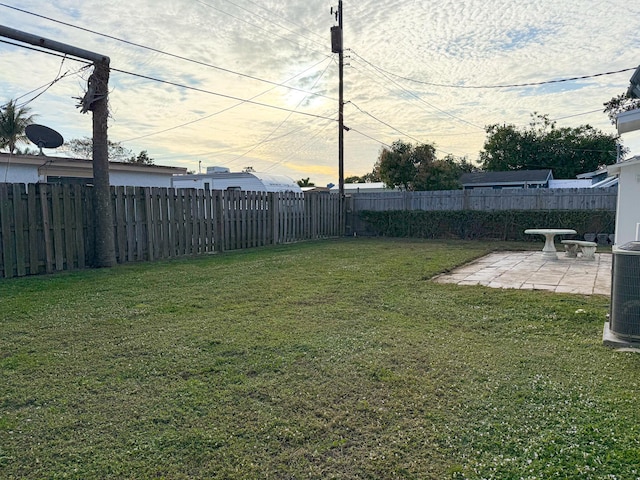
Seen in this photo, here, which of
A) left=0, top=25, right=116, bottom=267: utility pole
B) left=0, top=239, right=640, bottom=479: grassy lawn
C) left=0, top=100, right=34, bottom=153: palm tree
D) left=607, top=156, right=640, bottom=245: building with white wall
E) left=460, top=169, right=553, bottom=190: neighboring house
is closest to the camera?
left=0, top=239, right=640, bottom=479: grassy lawn

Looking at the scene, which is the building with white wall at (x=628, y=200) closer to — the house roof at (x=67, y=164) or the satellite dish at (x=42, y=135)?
the satellite dish at (x=42, y=135)

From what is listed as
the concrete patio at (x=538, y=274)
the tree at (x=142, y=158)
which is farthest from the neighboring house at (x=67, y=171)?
the tree at (x=142, y=158)

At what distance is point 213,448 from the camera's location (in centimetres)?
217

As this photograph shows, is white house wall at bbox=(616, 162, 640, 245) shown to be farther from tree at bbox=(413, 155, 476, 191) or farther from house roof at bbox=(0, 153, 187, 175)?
tree at bbox=(413, 155, 476, 191)

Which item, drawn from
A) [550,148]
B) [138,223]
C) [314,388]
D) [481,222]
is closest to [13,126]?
[138,223]

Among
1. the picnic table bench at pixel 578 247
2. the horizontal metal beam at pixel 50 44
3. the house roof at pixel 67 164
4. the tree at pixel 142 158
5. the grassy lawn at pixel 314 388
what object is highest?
the tree at pixel 142 158

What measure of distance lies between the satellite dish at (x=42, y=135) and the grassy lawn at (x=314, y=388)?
5114mm

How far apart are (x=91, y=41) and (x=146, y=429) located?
10304 millimetres

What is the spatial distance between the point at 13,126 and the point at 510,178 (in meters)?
33.1

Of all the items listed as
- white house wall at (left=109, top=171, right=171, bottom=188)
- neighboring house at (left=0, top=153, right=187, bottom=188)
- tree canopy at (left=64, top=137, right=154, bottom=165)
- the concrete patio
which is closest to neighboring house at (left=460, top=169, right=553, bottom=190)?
the concrete patio

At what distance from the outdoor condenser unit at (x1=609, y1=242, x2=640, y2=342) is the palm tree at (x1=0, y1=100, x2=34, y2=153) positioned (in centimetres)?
2981

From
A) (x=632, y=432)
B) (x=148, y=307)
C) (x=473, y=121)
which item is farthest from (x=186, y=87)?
(x=473, y=121)

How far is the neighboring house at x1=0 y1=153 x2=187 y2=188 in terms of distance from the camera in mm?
12719

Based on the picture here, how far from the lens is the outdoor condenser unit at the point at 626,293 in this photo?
3.57 m
